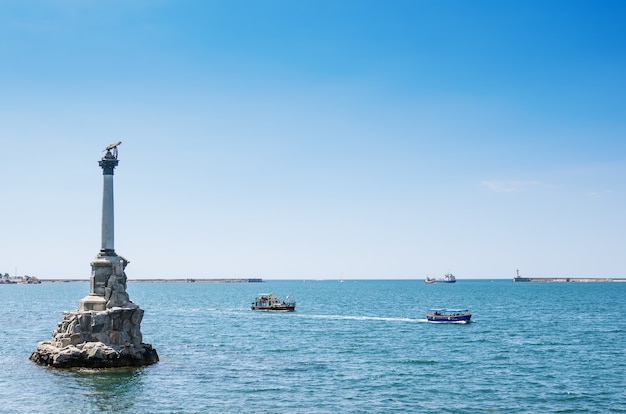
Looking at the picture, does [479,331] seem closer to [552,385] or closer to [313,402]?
[552,385]

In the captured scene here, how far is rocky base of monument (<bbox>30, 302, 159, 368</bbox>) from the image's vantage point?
4219 cm

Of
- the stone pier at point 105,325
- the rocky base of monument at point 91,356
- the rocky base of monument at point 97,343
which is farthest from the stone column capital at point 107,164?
the rocky base of monument at point 91,356

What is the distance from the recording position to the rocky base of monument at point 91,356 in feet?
138

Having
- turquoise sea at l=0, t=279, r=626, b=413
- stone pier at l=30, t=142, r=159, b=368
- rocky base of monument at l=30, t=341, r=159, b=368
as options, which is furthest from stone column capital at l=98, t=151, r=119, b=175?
turquoise sea at l=0, t=279, r=626, b=413

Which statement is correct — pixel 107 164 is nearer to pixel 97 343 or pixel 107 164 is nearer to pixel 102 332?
pixel 102 332

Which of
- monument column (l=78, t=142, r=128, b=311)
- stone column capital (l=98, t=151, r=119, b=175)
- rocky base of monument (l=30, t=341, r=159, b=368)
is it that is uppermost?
stone column capital (l=98, t=151, r=119, b=175)

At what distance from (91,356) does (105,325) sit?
2.53 meters

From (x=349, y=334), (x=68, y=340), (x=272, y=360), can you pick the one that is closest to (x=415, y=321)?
(x=349, y=334)

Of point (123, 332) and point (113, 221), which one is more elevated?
point (113, 221)

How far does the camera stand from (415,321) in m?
84.7

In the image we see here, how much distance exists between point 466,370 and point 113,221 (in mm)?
28229

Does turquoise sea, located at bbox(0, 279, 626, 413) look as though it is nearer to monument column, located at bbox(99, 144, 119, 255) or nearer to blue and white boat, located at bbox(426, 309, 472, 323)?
blue and white boat, located at bbox(426, 309, 472, 323)

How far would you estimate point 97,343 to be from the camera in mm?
43156

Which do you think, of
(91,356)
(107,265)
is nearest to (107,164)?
(107,265)
